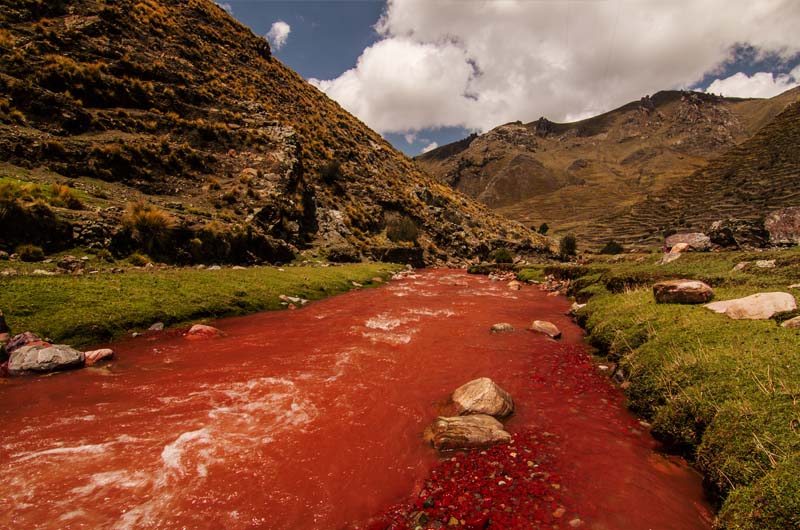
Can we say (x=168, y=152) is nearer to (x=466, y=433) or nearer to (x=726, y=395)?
(x=466, y=433)

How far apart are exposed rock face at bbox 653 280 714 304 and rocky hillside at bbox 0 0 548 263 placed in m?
26.7

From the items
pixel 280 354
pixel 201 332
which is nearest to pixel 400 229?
pixel 201 332

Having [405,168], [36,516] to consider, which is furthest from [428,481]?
[405,168]

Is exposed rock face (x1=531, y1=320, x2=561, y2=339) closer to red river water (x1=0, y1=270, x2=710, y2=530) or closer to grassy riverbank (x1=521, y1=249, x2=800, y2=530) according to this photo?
red river water (x1=0, y1=270, x2=710, y2=530)

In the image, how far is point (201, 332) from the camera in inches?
557

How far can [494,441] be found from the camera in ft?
24.3

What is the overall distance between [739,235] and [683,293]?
97.6 feet

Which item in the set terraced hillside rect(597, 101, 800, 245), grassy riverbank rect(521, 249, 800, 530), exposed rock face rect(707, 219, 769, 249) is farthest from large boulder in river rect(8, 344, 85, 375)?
terraced hillside rect(597, 101, 800, 245)

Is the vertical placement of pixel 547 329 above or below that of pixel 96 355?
below

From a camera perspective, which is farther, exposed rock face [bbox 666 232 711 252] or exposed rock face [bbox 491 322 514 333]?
exposed rock face [bbox 666 232 711 252]

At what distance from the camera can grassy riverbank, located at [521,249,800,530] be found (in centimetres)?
477

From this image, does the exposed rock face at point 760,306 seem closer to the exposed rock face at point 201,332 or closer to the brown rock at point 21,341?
the exposed rock face at point 201,332

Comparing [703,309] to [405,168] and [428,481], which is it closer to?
[428,481]

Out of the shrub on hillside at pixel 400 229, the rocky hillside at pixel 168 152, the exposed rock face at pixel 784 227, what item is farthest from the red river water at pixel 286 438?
the shrub on hillside at pixel 400 229
